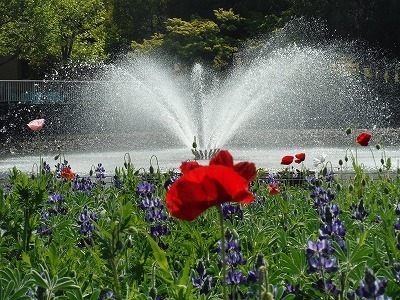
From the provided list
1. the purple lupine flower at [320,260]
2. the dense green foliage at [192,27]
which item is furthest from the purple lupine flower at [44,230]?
the dense green foliage at [192,27]

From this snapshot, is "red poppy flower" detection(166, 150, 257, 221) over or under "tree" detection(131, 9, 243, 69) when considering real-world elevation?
under

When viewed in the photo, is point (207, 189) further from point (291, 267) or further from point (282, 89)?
point (282, 89)

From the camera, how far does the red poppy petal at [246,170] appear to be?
4.65ft

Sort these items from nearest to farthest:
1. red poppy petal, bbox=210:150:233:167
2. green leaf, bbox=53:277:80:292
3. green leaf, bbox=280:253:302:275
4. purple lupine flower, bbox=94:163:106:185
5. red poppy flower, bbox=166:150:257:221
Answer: red poppy flower, bbox=166:150:257:221 → red poppy petal, bbox=210:150:233:167 → green leaf, bbox=53:277:80:292 → green leaf, bbox=280:253:302:275 → purple lupine flower, bbox=94:163:106:185

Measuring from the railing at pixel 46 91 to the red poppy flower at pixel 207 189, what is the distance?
33.1 m

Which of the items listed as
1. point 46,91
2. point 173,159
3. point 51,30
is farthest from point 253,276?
point 51,30

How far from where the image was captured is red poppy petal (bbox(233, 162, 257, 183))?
142 centimetres

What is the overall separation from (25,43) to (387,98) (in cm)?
1817

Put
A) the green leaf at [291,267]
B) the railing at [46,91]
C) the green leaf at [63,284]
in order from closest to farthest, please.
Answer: the green leaf at [63,284]
the green leaf at [291,267]
the railing at [46,91]

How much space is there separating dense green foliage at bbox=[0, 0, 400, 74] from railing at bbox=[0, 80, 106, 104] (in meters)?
1.62

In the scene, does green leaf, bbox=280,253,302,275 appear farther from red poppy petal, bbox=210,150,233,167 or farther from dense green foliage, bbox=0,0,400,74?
dense green foliage, bbox=0,0,400,74

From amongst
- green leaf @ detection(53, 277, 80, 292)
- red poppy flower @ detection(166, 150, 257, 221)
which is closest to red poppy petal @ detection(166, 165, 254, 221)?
red poppy flower @ detection(166, 150, 257, 221)

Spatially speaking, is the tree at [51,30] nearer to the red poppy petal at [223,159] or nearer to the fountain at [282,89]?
the fountain at [282,89]

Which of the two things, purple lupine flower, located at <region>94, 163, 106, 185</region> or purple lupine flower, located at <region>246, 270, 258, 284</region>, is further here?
purple lupine flower, located at <region>94, 163, 106, 185</region>
